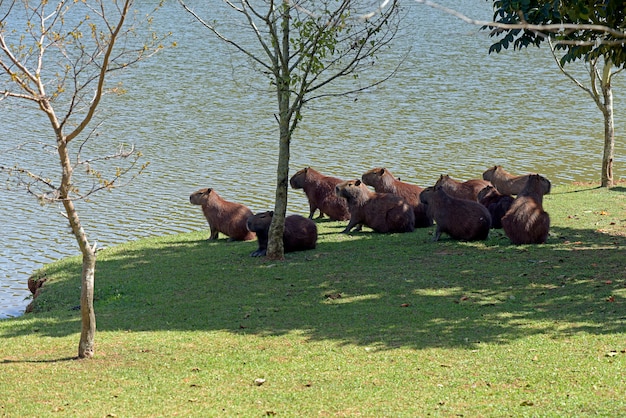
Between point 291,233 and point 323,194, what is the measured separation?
3114mm

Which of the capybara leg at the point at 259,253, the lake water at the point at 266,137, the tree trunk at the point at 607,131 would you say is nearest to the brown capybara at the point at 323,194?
the lake water at the point at 266,137

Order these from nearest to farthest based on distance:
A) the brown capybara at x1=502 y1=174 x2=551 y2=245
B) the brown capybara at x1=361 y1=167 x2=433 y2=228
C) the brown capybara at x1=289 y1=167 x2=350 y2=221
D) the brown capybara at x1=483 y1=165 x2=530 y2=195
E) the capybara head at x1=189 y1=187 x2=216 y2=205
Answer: the brown capybara at x1=502 y1=174 x2=551 y2=245
the capybara head at x1=189 y1=187 x2=216 y2=205
the brown capybara at x1=361 y1=167 x2=433 y2=228
the brown capybara at x1=289 y1=167 x2=350 y2=221
the brown capybara at x1=483 y1=165 x2=530 y2=195

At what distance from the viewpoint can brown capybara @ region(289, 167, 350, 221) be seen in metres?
15.5

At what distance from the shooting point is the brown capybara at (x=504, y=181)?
16.3m

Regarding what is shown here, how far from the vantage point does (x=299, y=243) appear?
12.6 meters

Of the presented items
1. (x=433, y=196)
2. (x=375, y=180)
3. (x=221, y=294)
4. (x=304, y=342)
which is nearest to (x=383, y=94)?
(x=375, y=180)

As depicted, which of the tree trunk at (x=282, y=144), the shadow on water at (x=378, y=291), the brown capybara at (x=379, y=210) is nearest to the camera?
the shadow on water at (x=378, y=291)

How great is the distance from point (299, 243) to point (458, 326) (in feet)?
14.9

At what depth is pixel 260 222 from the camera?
12609 millimetres

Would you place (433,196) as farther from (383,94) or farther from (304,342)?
(383,94)

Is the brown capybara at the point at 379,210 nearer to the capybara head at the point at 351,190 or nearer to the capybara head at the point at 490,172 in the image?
the capybara head at the point at 351,190

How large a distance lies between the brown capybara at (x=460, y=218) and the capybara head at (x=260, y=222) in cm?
251

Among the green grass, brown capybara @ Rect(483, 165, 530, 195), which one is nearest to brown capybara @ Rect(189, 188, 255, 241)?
the green grass

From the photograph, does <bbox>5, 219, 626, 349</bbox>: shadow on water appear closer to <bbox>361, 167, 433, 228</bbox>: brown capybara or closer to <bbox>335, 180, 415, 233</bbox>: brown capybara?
<bbox>335, 180, 415, 233</bbox>: brown capybara
